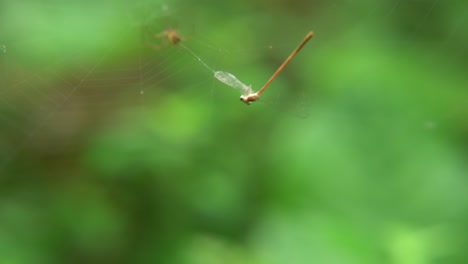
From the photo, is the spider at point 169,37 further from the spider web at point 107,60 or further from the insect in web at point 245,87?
the insect in web at point 245,87

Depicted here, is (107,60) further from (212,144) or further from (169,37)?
(212,144)

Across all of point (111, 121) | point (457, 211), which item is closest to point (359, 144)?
point (457, 211)

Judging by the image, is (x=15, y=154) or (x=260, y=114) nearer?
(x=15, y=154)

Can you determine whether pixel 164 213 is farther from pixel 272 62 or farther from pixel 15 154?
pixel 272 62

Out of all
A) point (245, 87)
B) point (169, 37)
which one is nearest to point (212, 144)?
point (169, 37)

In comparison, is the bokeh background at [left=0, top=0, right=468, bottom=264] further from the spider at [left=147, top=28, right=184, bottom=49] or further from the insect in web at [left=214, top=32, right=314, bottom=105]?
the insect in web at [left=214, top=32, right=314, bottom=105]

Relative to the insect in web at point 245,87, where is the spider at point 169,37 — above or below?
above

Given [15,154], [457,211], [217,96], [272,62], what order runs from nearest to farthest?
[457,211] → [15,154] → [217,96] → [272,62]

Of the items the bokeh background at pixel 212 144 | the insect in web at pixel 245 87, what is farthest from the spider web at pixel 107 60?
the insect in web at pixel 245 87
